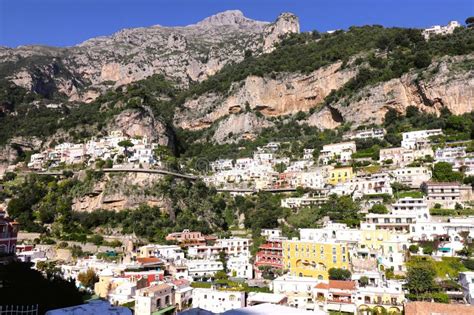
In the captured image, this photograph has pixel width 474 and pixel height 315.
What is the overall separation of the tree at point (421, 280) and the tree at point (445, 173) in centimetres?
1967

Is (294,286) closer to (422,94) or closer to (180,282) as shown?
(180,282)

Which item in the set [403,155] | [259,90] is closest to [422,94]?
[403,155]

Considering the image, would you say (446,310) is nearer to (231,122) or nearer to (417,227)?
(417,227)

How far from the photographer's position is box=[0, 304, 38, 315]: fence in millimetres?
22391

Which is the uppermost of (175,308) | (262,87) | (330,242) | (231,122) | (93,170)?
(262,87)

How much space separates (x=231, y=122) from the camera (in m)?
91.2

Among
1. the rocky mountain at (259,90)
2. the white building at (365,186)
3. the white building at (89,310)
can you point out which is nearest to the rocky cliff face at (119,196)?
the rocky mountain at (259,90)

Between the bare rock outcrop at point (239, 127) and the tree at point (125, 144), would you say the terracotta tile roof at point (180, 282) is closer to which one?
the tree at point (125, 144)

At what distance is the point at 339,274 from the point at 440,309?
10.8 metres

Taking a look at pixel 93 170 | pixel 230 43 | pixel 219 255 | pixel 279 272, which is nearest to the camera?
pixel 279 272

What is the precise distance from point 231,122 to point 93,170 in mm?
37194

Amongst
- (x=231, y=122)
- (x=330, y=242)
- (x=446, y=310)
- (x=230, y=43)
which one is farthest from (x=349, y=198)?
(x=230, y=43)

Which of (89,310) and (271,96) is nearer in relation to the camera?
(89,310)

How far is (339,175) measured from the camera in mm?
A: 57469
